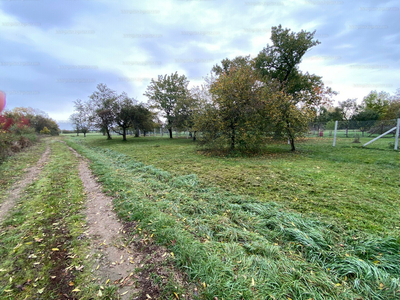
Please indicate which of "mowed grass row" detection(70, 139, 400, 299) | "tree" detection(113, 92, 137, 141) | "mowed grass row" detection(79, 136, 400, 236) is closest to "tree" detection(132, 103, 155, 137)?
"tree" detection(113, 92, 137, 141)

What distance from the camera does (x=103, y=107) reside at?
20062 millimetres

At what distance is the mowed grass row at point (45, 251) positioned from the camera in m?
1.71

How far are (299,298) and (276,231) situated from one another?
1.01 metres

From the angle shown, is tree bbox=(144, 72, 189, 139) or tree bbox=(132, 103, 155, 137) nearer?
tree bbox=(132, 103, 155, 137)

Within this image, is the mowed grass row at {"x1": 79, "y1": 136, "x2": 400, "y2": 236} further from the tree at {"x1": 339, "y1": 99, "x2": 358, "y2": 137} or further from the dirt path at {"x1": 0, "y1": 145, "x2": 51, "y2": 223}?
the tree at {"x1": 339, "y1": 99, "x2": 358, "y2": 137}

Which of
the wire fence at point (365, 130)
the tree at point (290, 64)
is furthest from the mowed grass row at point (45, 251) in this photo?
the tree at point (290, 64)

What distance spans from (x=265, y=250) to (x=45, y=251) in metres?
3.02

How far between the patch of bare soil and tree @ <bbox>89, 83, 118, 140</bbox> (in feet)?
63.9

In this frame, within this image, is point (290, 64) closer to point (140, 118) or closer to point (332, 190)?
point (332, 190)

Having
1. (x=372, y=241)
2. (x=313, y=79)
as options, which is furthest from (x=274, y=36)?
(x=372, y=241)

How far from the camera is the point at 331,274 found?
5.82ft

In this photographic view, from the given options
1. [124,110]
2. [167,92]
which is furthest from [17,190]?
[167,92]

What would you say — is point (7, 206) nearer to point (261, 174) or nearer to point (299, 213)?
point (299, 213)

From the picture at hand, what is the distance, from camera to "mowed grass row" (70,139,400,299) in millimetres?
1614
